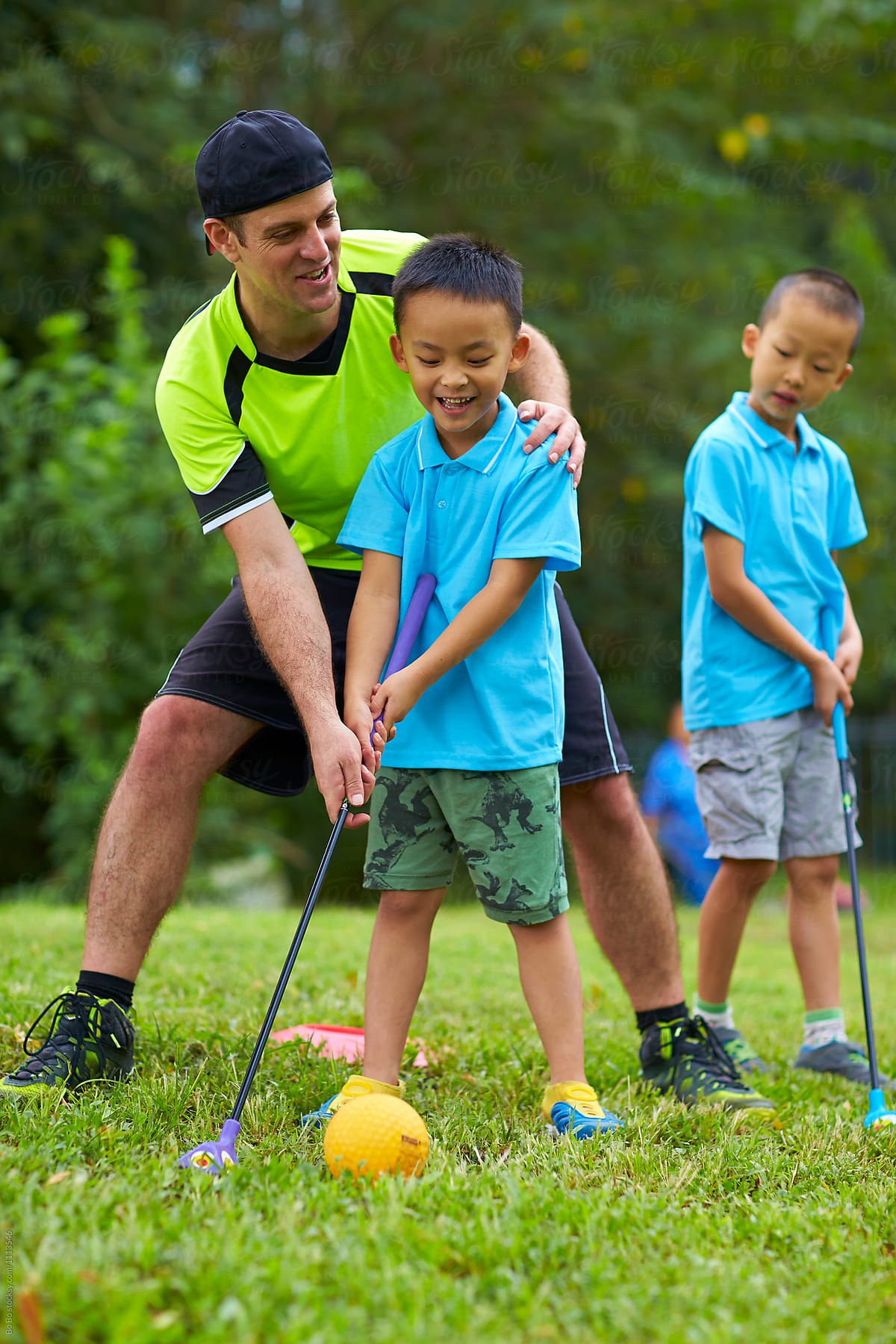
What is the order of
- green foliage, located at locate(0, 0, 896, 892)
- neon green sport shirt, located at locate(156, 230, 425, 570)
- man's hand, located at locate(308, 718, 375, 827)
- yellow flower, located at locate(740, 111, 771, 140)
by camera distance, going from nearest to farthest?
man's hand, located at locate(308, 718, 375, 827)
neon green sport shirt, located at locate(156, 230, 425, 570)
green foliage, located at locate(0, 0, 896, 892)
yellow flower, located at locate(740, 111, 771, 140)

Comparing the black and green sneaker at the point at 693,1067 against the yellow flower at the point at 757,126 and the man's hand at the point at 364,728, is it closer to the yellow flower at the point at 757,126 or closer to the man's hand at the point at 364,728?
the man's hand at the point at 364,728

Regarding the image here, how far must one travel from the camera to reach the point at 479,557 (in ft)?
9.10

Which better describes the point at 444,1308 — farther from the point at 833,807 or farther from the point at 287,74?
the point at 287,74

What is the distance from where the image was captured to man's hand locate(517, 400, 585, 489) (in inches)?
110

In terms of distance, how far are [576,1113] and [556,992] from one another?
0.81 feet

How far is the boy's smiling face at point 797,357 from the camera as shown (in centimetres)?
361

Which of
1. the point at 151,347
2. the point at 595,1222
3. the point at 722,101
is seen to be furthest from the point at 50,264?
the point at 595,1222

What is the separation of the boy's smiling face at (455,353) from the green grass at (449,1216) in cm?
148

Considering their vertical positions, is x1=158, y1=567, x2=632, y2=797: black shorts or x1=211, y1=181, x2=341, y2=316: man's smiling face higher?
x1=211, y1=181, x2=341, y2=316: man's smiling face

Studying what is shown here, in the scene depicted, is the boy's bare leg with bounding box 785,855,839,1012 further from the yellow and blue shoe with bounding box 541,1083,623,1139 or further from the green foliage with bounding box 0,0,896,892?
the green foliage with bounding box 0,0,896,892

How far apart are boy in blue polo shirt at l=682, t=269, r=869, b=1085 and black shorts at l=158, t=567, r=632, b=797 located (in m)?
0.64

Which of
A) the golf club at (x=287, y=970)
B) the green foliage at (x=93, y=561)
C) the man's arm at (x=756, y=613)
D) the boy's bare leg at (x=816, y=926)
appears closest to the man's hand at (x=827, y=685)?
the man's arm at (x=756, y=613)

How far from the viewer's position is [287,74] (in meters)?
10.7

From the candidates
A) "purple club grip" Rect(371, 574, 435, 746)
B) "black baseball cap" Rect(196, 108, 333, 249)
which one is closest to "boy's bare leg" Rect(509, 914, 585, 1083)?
"purple club grip" Rect(371, 574, 435, 746)
